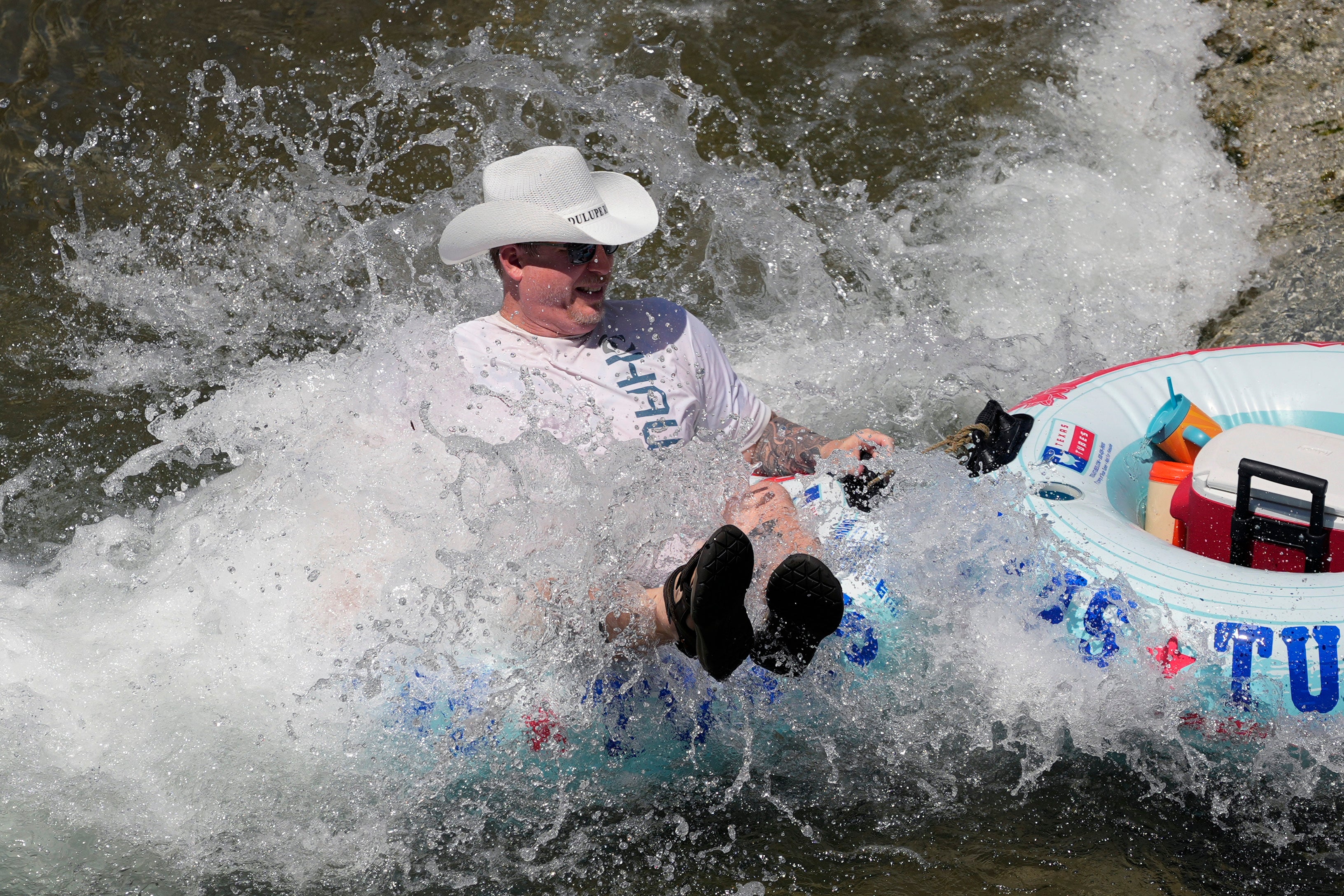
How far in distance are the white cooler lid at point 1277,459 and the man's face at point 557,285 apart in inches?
72.7

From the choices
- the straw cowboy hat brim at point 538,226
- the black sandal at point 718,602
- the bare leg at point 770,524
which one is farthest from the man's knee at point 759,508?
the straw cowboy hat brim at point 538,226

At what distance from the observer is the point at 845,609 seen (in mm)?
3400

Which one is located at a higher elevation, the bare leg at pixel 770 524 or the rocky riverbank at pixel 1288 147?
the rocky riverbank at pixel 1288 147

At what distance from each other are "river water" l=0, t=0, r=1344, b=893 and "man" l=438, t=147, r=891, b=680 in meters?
0.14

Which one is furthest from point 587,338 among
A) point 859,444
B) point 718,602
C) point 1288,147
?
point 1288,147

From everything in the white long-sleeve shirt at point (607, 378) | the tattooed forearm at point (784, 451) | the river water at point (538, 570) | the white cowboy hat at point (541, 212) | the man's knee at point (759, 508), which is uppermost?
the white cowboy hat at point (541, 212)

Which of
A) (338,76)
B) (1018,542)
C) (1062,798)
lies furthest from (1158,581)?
(338,76)

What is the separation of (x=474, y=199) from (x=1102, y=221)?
3.08 metres

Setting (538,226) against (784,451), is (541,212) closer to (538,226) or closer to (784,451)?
(538,226)

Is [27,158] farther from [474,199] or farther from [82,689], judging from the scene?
[82,689]

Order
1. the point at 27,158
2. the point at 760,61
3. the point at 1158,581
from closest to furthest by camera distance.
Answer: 1. the point at 1158,581
2. the point at 27,158
3. the point at 760,61

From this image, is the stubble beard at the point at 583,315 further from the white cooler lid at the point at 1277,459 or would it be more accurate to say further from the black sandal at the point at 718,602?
the white cooler lid at the point at 1277,459

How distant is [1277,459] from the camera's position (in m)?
3.55

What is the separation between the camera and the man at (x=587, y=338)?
3.49 m
